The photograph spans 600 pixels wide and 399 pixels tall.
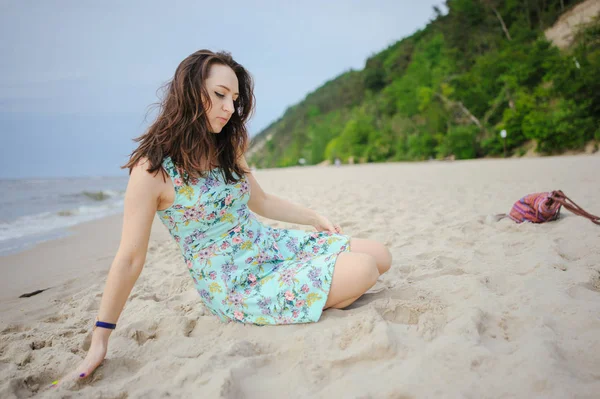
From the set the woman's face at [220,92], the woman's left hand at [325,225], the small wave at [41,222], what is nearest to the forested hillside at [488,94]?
the small wave at [41,222]

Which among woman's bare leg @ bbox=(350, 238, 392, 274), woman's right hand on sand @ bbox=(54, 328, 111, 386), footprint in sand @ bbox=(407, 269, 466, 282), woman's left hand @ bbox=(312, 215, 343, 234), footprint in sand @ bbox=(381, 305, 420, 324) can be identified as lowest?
footprint in sand @ bbox=(407, 269, 466, 282)

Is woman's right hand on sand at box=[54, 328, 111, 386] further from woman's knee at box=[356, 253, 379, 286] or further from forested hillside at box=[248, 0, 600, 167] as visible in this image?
forested hillside at box=[248, 0, 600, 167]

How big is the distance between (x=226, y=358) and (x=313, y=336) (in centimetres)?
40

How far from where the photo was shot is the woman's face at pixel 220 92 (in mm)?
1804

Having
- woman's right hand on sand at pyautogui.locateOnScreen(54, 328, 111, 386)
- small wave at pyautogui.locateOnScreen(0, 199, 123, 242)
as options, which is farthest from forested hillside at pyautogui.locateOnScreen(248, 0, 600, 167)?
woman's right hand on sand at pyautogui.locateOnScreen(54, 328, 111, 386)

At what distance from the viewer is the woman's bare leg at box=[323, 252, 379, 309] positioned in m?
1.82

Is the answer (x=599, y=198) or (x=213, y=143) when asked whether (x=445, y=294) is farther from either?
(x=599, y=198)

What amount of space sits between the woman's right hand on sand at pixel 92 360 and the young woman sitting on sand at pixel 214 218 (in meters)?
0.23

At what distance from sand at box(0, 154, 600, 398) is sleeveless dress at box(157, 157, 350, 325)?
10cm

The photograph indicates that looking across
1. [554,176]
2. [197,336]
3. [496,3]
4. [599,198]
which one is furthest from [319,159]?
[197,336]

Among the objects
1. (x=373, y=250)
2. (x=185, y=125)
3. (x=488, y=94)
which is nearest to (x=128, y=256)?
(x=185, y=125)

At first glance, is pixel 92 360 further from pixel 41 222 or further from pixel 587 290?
pixel 41 222

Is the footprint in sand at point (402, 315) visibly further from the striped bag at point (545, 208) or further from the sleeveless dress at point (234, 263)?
the striped bag at point (545, 208)

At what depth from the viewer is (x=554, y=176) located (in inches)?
304
